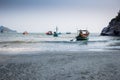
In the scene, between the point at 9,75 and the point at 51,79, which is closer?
the point at 51,79

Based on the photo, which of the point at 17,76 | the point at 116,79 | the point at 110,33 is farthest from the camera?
the point at 110,33

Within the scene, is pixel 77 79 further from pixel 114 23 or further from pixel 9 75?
pixel 114 23

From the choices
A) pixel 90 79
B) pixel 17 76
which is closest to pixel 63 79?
pixel 90 79

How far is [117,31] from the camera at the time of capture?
501 feet

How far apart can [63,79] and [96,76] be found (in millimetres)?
2039

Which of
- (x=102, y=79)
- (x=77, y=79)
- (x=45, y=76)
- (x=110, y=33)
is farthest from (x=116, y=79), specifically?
(x=110, y=33)

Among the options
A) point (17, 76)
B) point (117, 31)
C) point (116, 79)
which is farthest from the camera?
point (117, 31)

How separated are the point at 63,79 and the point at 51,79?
65cm

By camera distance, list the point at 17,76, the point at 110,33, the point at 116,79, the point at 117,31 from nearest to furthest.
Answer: the point at 116,79 → the point at 17,76 → the point at 117,31 → the point at 110,33

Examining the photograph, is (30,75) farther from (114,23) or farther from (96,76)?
(114,23)

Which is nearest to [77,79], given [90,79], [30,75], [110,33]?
[90,79]

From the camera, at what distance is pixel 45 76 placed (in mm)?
12016

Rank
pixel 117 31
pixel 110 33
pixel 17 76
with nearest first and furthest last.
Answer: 1. pixel 17 76
2. pixel 117 31
3. pixel 110 33

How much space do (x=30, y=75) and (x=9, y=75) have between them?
1.22 metres
